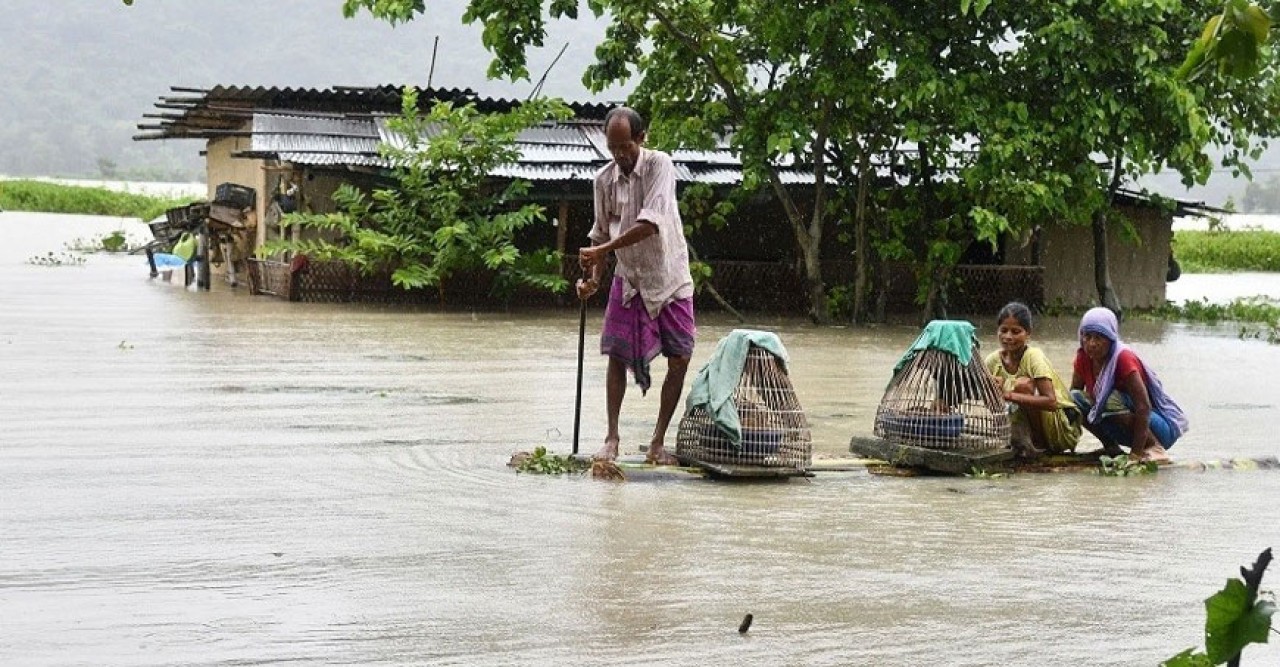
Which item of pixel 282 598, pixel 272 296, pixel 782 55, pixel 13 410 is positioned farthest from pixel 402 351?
pixel 282 598

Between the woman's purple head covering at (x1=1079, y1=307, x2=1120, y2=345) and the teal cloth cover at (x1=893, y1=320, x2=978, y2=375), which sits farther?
the woman's purple head covering at (x1=1079, y1=307, x2=1120, y2=345)

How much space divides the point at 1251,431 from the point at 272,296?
14.1 meters

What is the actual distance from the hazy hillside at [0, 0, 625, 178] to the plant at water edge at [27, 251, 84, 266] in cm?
7577

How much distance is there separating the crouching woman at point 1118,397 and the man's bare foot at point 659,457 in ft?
7.07

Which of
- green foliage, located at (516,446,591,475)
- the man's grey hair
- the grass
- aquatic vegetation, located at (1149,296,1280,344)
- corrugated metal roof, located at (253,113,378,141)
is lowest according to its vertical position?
green foliage, located at (516,446,591,475)

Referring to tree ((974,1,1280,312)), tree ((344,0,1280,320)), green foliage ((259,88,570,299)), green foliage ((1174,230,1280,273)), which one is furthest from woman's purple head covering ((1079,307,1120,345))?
green foliage ((1174,230,1280,273))

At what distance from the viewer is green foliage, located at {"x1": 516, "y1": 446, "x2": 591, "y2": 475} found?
7.74 meters

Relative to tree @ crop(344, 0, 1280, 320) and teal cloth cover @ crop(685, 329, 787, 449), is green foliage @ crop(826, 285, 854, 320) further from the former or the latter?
teal cloth cover @ crop(685, 329, 787, 449)

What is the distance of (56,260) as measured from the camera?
102 feet

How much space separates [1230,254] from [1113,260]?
52.2 feet

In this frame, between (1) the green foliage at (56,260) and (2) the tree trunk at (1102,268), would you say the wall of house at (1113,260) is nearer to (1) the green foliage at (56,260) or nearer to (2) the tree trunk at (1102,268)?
(2) the tree trunk at (1102,268)

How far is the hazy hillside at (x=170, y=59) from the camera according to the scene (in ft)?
376

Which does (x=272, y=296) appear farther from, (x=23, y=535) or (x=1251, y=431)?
(x=23, y=535)

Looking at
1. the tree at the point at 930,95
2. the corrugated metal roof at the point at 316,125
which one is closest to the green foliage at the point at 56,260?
the corrugated metal roof at the point at 316,125
